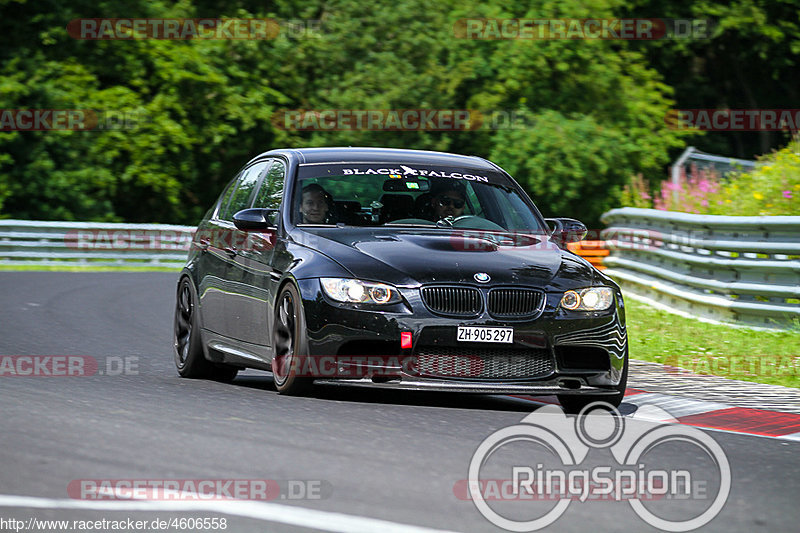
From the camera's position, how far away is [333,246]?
8.74 meters

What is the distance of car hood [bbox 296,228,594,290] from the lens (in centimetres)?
838

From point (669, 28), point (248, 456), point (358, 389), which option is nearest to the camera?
point (248, 456)

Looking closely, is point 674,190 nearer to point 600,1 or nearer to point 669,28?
point 600,1

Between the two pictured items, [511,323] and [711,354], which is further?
[711,354]

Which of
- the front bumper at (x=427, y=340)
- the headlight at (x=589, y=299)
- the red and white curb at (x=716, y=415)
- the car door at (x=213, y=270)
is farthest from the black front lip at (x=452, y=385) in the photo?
the car door at (x=213, y=270)

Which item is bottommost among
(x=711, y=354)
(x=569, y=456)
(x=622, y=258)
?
(x=622, y=258)

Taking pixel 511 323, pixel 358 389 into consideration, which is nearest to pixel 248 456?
pixel 511 323

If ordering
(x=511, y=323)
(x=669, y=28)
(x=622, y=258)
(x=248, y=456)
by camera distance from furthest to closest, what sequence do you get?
(x=669, y=28) < (x=622, y=258) < (x=511, y=323) < (x=248, y=456)

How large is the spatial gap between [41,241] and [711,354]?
2228 centimetres

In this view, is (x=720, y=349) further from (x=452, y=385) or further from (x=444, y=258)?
(x=452, y=385)

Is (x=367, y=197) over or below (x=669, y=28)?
over

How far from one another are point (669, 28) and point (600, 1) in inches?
273

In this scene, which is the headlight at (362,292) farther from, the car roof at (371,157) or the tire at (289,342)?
the car roof at (371,157)

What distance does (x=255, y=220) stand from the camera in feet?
30.5
